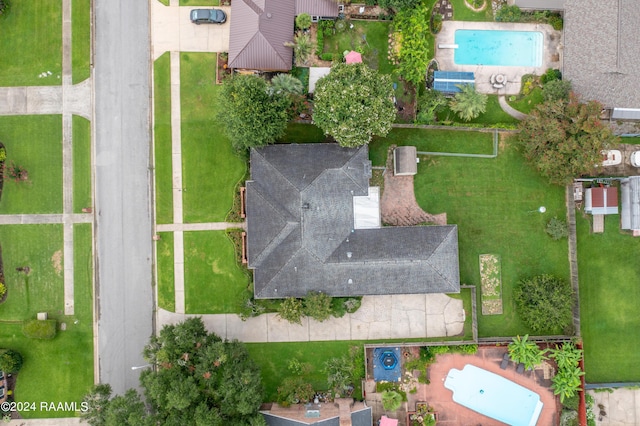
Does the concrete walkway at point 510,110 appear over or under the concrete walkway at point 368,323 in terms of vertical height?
over

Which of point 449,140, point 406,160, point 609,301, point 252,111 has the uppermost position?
point 252,111

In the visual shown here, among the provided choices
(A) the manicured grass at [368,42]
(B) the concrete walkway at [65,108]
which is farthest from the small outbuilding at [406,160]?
(B) the concrete walkway at [65,108]

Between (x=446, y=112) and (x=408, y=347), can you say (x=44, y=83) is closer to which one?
(x=446, y=112)

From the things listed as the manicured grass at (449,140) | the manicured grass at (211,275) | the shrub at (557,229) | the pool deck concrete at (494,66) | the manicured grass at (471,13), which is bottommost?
the manicured grass at (211,275)

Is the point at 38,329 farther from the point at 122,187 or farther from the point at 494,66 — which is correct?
the point at 494,66

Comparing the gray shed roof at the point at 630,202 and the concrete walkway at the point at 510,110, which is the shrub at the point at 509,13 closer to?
the concrete walkway at the point at 510,110

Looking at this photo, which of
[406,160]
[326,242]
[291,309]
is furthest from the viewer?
[406,160]

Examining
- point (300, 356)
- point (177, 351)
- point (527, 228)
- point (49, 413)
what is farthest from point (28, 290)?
point (527, 228)

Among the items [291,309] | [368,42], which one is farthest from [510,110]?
[291,309]
